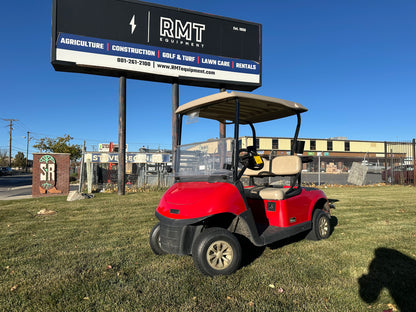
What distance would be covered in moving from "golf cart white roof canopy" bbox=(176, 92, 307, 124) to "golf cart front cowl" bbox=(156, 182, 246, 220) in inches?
46.2

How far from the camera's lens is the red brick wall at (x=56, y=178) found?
37.1ft

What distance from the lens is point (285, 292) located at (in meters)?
2.82

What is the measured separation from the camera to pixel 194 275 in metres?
3.24

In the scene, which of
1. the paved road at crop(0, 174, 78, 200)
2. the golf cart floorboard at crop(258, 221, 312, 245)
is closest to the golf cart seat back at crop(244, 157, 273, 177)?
the golf cart floorboard at crop(258, 221, 312, 245)

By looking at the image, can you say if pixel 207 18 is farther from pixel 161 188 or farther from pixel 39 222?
pixel 39 222

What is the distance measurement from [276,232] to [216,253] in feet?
3.26

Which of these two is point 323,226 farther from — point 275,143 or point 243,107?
point 275,143

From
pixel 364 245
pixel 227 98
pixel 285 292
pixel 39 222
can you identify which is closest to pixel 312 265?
pixel 285 292

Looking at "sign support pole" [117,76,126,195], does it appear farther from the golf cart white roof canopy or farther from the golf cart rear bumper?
the golf cart rear bumper

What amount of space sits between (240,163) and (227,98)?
2.93 ft

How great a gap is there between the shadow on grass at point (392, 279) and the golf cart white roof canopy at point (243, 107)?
2431mm

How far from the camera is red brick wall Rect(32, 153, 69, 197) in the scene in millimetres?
11305

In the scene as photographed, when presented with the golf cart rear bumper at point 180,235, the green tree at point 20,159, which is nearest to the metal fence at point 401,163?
the golf cart rear bumper at point 180,235

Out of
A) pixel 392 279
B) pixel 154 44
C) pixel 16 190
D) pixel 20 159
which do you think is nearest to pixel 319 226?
pixel 392 279
